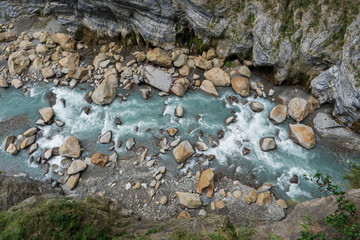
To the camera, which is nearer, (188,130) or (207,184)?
(207,184)

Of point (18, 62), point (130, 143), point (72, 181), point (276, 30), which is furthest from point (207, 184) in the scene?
point (18, 62)

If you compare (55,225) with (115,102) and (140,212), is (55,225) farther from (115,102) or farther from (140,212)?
(115,102)

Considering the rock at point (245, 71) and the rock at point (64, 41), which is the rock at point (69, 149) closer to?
the rock at point (64, 41)

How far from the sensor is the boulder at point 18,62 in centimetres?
1487

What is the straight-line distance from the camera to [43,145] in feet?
40.4

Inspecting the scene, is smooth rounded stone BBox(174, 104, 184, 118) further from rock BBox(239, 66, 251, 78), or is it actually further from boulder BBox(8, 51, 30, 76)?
boulder BBox(8, 51, 30, 76)

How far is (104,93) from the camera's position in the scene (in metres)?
13.4

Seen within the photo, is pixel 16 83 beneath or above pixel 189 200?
beneath

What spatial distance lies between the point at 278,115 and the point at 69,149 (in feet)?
40.8

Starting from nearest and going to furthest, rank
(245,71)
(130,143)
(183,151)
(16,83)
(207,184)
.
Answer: (207,184), (183,151), (130,143), (245,71), (16,83)

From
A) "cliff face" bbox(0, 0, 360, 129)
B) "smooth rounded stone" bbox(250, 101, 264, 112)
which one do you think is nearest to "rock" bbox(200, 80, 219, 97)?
"smooth rounded stone" bbox(250, 101, 264, 112)

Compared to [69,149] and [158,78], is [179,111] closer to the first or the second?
[158,78]

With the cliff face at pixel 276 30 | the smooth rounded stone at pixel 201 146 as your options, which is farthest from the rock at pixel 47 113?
the smooth rounded stone at pixel 201 146

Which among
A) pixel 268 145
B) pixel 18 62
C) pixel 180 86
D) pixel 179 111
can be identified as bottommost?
pixel 18 62
